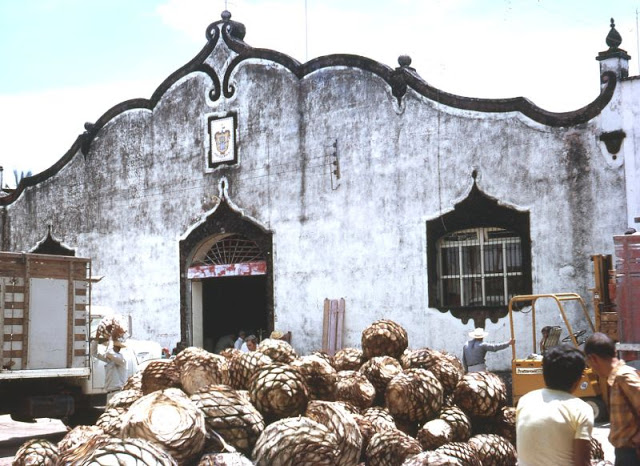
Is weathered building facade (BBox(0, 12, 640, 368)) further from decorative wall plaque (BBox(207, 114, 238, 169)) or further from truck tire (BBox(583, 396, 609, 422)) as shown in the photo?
truck tire (BBox(583, 396, 609, 422))

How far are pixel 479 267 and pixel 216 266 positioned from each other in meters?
6.22

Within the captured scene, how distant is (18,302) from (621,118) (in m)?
9.79

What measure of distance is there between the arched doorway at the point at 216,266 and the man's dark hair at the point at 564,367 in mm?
14342

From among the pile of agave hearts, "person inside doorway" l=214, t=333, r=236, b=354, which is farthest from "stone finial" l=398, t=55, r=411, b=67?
the pile of agave hearts

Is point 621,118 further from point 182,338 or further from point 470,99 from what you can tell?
point 182,338

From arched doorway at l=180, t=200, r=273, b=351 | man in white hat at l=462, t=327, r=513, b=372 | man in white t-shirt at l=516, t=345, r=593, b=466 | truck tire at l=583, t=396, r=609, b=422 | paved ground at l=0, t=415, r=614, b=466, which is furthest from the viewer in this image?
arched doorway at l=180, t=200, r=273, b=351

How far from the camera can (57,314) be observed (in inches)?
438

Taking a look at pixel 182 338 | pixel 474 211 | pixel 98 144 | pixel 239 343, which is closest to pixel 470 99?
pixel 474 211

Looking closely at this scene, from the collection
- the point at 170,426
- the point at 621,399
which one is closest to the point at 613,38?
the point at 621,399

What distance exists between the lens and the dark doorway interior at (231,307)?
20250mm

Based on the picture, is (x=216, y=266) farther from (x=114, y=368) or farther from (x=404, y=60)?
(x=114, y=368)

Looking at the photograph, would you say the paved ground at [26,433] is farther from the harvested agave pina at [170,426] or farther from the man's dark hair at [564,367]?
the man's dark hair at [564,367]

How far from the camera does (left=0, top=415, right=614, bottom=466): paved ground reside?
10.1m

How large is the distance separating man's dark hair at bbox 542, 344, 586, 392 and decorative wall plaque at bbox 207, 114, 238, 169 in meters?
15.5
